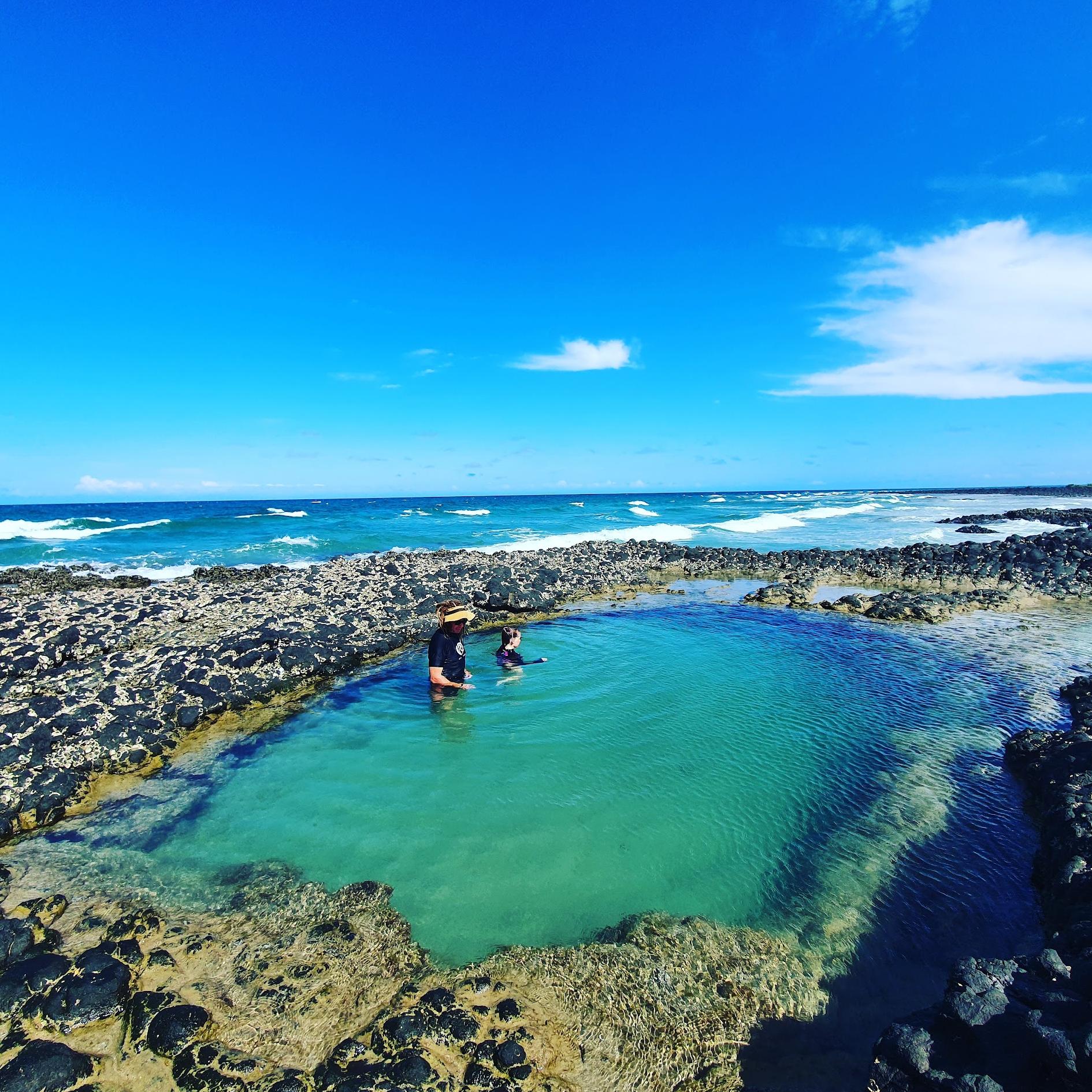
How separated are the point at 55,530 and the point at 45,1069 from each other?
180 ft

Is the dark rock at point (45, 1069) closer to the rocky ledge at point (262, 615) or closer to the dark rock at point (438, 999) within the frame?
the dark rock at point (438, 999)

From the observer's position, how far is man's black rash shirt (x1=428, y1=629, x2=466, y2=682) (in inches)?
377

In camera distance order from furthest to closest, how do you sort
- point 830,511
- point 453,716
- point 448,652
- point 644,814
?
point 830,511 < point 448,652 < point 453,716 < point 644,814

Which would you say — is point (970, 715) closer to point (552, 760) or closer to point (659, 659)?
point (659, 659)

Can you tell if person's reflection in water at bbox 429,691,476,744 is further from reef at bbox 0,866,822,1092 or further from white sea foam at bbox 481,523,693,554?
white sea foam at bbox 481,523,693,554

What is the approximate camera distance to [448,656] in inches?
382

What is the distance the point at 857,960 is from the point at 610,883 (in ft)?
6.44

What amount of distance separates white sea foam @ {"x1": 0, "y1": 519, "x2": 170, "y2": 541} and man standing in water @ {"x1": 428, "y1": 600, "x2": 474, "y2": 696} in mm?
40415

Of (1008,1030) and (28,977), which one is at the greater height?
(1008,1030)

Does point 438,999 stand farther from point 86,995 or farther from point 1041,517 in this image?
point 1041,517

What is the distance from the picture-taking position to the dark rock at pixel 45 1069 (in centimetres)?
319

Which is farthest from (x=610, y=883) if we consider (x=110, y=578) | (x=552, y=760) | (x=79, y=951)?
(x=110, y=578)

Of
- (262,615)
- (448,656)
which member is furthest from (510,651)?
(262,615)

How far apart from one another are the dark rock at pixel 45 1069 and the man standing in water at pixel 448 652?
6.22 m
